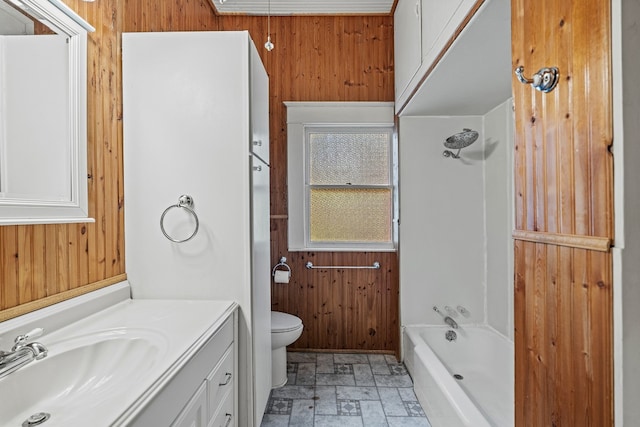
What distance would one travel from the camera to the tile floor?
205cm

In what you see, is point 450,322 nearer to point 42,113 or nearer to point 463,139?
point 463,139

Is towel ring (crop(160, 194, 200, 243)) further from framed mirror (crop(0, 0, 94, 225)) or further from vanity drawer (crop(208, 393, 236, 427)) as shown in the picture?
vanity drawer (crop(208, 393, 236, 427))

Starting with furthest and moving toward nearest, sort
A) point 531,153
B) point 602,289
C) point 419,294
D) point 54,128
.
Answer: point 419,294, point 54,128, point 531,153, point 602,289

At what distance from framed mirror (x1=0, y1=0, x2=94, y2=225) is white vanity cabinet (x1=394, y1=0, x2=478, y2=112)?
58.4 inches

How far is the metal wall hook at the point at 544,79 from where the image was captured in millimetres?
882

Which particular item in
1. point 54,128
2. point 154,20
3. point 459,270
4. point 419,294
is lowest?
point 419,294

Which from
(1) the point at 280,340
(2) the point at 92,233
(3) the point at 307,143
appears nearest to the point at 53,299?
(2) the point at 92,233

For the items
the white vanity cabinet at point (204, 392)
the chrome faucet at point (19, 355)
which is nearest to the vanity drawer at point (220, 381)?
the white vanity cabinet at point (204, 392)

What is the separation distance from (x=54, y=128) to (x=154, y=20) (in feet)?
3.44

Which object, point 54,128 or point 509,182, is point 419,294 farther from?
point 54,128

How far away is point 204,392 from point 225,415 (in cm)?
31

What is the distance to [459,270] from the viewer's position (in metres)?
2.76

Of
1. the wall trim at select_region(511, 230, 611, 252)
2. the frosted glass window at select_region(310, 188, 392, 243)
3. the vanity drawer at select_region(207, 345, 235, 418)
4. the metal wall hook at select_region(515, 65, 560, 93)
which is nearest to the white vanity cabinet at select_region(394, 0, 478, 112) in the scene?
the metal wall hook at select_region(515, 65, 560, 93)

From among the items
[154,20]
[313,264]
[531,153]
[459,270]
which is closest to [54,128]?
[154,20]
